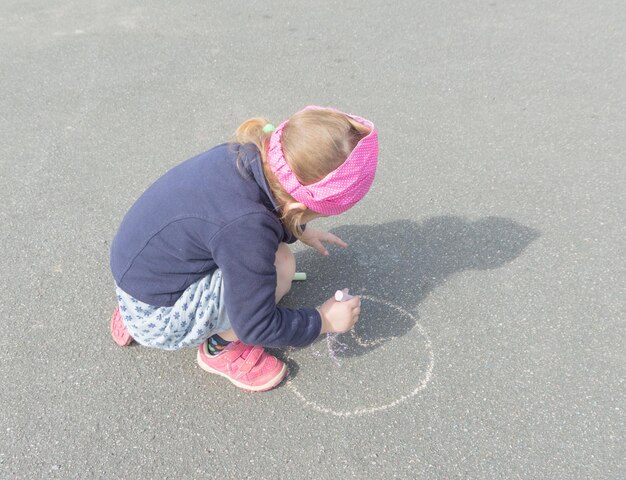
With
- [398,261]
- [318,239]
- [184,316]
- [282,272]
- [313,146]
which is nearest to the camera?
[313,146]

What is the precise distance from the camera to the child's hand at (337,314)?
1.93 meters

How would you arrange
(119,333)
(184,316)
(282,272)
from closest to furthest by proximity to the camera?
(184,316)
(282,272)
(119,333)

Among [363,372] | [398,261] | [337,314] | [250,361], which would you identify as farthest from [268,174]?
[398,261]

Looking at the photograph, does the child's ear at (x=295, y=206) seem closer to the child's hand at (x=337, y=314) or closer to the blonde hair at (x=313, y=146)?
the blonde hair at (x=313, y=146)

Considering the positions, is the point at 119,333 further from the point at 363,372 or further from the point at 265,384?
the point at 363,372

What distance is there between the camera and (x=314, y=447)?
6.06 ft

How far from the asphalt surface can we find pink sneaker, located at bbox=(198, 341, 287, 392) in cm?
5

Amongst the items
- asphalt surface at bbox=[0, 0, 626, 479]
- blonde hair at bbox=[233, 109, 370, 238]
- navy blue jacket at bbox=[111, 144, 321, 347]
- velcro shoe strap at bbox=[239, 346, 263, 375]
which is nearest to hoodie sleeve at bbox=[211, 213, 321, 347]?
navy blue jacket at bbox=[111, 144, 321, 347]

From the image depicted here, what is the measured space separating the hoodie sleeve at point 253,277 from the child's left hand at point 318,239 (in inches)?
22.0

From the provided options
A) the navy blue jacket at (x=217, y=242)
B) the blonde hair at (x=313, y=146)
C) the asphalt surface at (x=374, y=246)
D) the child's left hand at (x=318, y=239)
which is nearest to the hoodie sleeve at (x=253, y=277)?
the navy blue jacket at (x=217, y=242)

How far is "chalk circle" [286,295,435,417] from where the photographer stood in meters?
1.97

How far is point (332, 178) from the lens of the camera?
1.60 m

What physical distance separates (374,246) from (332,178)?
1.02m

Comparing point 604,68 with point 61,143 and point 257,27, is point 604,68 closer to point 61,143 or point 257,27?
point 257,27
